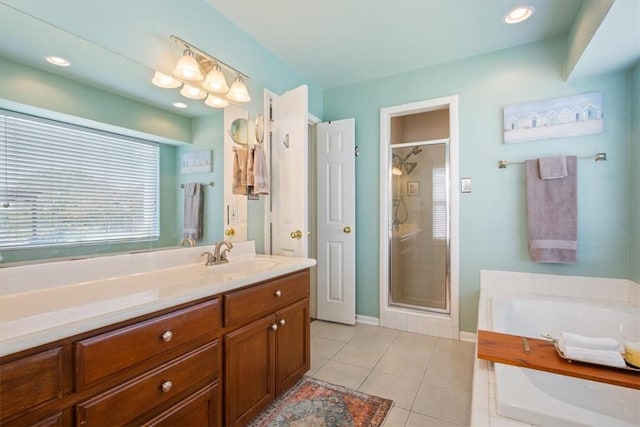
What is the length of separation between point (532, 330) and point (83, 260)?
2.68 metres

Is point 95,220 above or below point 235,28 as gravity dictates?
below

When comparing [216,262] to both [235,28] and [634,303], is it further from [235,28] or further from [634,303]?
[634,303]

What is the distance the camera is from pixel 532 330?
2.05 meters

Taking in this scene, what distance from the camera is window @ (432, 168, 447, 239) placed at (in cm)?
283

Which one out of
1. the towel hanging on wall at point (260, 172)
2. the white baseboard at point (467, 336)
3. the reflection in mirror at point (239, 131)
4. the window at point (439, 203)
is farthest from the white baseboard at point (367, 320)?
the reflection in mirror at point (239, 131)

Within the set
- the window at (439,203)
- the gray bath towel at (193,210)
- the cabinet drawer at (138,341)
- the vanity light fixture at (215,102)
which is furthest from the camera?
the window at (439,203)

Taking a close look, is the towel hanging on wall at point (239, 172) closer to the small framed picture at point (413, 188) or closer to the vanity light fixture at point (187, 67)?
the vanity light fixture at point (187, 67)

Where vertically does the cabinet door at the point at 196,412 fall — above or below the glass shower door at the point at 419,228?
below

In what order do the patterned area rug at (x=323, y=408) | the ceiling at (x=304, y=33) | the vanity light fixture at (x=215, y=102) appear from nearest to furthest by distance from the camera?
the ceiling at (x=304, y=33)
the patterned area rug at (x=323, y=408)
the vanity light fixture at (x=215, y=102)

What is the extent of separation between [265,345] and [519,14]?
2.67 m

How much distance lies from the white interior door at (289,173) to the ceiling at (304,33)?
499mm

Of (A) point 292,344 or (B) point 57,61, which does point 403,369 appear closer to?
(A) point 292,344

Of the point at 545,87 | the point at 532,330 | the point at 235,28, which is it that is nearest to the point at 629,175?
the point at 545,87

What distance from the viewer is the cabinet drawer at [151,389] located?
898 millimetres
